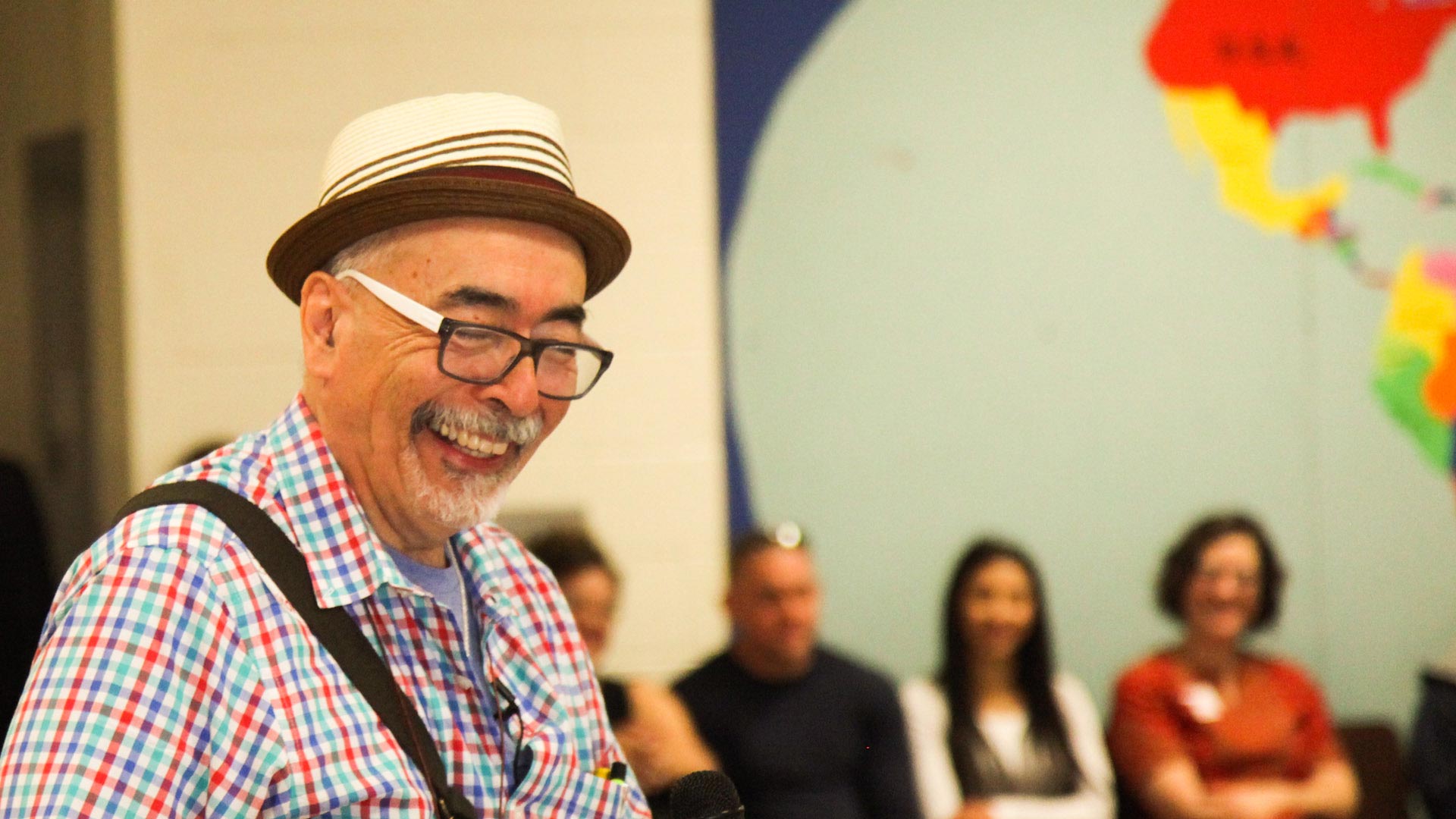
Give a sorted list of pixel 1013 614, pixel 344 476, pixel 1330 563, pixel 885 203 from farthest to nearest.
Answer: pixel 1330 563 < pixel 885 203 < pixel 1013 614 < pixel 344 476

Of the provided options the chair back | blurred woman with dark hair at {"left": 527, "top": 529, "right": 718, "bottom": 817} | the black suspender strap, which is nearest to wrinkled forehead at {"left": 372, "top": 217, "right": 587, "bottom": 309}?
the black suspender strap

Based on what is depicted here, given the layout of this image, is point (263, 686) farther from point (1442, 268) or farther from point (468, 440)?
point (1442, 268)

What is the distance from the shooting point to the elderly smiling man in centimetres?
95

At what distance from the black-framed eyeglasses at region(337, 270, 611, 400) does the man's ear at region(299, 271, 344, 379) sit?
0.03 metres

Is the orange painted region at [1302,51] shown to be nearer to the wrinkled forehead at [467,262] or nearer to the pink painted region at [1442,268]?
the pink painted region at [1442,268]

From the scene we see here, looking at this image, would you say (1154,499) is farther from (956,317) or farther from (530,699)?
(530,699)

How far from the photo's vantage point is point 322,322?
1246 mm

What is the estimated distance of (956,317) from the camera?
3557mm

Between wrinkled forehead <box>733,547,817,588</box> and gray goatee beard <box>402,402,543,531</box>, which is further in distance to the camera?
wrinkled forehead <box>733,547,817,588</box>

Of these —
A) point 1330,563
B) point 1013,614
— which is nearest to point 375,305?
point 1013,614

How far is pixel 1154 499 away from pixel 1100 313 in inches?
19.7

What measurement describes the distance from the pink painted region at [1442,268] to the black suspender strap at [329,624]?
138 inches

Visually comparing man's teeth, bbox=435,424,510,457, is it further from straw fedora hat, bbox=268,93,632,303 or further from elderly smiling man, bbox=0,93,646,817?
straw fedora hat, bbox=268,93,632,303

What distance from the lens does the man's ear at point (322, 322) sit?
1.22 m
